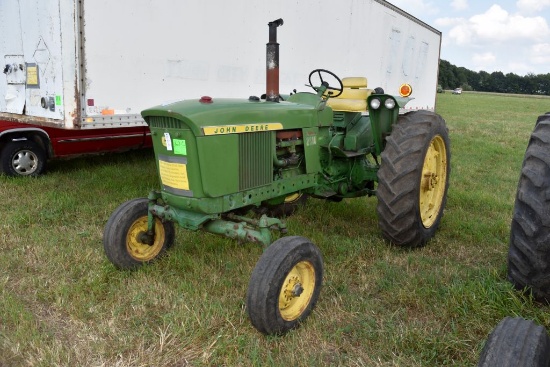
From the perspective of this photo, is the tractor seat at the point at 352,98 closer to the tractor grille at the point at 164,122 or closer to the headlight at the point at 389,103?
the headlight at the point at 389,103

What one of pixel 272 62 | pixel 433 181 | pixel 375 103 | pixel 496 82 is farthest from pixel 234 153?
pixel 496 82

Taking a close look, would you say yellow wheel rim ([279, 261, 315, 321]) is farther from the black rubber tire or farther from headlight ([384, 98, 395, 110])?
headlight ([384, 98, 395, 110])

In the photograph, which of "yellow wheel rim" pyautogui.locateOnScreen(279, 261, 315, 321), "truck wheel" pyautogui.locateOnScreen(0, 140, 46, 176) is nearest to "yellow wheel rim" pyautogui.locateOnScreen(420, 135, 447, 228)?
"yellow wheel rim" pyautogui.locateOnScreen(279, 261, 315, 321)

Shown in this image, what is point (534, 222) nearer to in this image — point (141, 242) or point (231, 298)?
point (231, 298)

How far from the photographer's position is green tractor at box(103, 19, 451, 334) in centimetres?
276

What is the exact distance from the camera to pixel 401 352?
245 centimetres

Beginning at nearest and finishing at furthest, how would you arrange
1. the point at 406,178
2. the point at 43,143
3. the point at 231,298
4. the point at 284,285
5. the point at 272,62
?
the point at 284,285 → the point at 231,298 → the point at 272,62 → the point at 406,178 → the point at 43,143

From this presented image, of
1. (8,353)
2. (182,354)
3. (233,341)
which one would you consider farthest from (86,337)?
(233,341)

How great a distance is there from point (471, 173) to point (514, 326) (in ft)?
20.0

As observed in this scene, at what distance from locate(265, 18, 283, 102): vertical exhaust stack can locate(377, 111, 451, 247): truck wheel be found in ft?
3.30

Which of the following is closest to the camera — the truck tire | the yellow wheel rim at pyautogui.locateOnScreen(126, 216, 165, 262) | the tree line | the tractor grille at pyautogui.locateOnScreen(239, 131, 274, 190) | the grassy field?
the grassy field

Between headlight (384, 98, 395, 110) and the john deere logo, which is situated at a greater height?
headlight (384, 98, 395, 110)

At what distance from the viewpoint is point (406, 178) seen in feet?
11.9

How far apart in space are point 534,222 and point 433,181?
160cm
